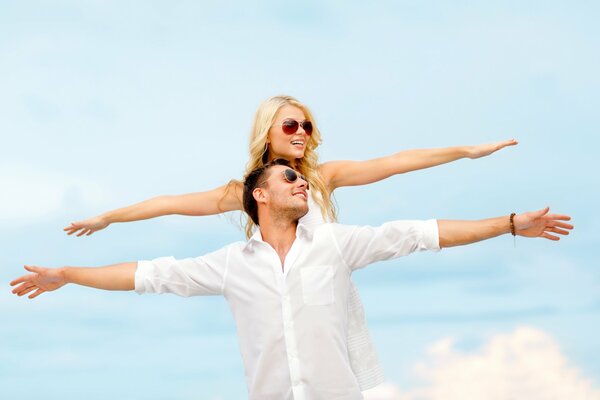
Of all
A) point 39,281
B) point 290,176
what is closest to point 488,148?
point 290,176

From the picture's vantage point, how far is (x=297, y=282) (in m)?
7.09

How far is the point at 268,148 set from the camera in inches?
371

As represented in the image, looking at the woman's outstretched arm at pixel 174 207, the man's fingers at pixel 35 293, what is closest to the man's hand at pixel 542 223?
the woman's outstretched arm at pixel 174 207

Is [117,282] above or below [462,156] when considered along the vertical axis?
below

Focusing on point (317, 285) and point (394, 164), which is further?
point (394, 164)

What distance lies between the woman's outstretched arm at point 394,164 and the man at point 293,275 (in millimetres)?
1951

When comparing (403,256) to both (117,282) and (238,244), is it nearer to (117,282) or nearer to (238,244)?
(238,244)

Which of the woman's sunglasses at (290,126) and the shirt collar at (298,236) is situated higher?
the woman's sunglasses at (290,126)

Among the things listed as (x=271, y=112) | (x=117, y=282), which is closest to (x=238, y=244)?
(x=117, y=282)

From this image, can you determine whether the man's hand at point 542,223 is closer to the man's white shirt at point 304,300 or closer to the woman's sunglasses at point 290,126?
the man's white shirt at point 304,300

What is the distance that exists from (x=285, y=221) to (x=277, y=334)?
961 millimetres

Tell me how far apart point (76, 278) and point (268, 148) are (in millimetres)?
2741

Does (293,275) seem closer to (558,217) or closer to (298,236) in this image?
(298,236)

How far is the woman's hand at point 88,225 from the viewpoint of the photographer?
33.2 feet
